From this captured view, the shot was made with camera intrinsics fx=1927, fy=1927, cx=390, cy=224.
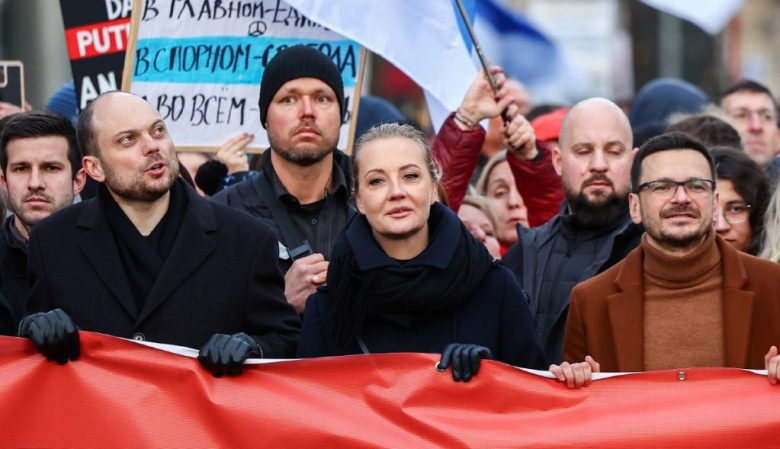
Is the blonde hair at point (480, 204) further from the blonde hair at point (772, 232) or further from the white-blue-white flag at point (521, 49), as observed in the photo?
the white-blue-white flag at point (521, 49)

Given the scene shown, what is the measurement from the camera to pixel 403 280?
6430 mm

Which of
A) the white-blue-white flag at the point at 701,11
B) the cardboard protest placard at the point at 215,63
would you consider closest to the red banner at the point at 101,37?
the cardboard protest placard at the point at 215,63

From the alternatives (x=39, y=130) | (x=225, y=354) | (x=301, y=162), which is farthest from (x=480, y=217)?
(x=225, y=354)

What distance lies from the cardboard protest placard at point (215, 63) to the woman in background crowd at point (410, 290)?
2017mm

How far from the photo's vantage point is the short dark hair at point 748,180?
7879mm

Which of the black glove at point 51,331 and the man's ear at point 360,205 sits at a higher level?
the man's ear at point 360,205

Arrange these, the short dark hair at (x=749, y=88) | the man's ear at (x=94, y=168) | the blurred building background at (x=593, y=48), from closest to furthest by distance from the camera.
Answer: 1. the man's ear at (x=94, y=168)
2. the short dark hair at (x=749, y=88)
3. the blurred building background at (x=593, y=48)

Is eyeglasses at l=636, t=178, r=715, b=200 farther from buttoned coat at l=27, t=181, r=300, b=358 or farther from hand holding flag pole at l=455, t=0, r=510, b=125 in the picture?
hand holding flag pole at l=455, t=0, r=510, b=125

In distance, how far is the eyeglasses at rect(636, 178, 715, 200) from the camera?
661 cm

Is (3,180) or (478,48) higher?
(478,48)

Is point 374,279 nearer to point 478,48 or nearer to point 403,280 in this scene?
point 403,280

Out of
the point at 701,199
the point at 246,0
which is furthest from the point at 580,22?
the point at 701,199

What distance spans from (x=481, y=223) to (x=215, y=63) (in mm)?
1450

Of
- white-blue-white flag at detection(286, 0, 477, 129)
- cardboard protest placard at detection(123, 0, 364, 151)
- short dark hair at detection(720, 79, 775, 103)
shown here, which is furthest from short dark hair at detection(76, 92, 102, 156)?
short dark hair at detection(720, 79, 775, 103)
